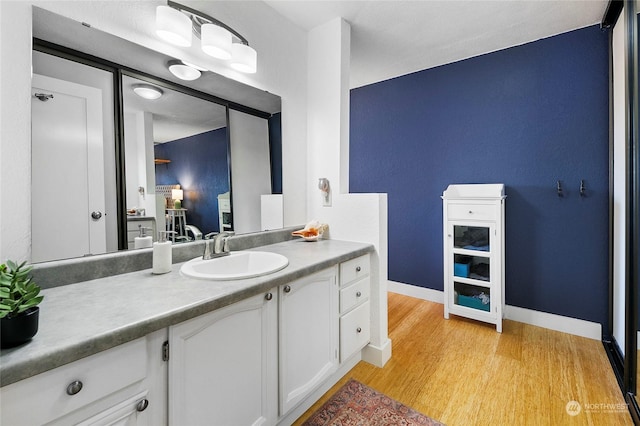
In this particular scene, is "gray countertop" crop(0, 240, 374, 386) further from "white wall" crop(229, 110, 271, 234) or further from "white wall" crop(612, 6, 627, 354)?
"white wall" crop(612, 6, 627, 354)

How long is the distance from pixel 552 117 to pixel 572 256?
1.13 m

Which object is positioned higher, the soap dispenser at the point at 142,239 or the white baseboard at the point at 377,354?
the soap dispenser at the point at 142,239

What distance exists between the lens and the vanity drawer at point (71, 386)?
63 cm

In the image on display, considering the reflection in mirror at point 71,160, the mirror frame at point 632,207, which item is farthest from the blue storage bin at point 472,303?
the reflection in mirror at point 71,160

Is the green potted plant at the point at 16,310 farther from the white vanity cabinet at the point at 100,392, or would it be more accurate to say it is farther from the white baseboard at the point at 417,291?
the white baseboard at the point at 417,291

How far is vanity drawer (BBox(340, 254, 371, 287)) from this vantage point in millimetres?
1699

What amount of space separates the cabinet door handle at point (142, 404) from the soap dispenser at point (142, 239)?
73 cm

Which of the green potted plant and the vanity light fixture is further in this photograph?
the vanity light fixture

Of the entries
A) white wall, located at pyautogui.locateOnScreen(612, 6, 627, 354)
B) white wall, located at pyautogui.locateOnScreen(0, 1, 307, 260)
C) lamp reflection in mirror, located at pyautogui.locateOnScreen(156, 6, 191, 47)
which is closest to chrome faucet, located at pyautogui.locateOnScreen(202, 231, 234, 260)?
white wall, located at pyautogui.locateOnScreen(0, 1, 307, 260)

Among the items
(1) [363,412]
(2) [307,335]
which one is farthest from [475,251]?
(2) [307,335]

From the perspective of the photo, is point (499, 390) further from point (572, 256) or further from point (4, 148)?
point (4, 148)

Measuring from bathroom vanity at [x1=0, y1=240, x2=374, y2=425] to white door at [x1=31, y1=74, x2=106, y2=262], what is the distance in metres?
0.19

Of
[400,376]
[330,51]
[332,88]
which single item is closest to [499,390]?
[400,376]

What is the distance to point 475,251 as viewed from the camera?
246cm
